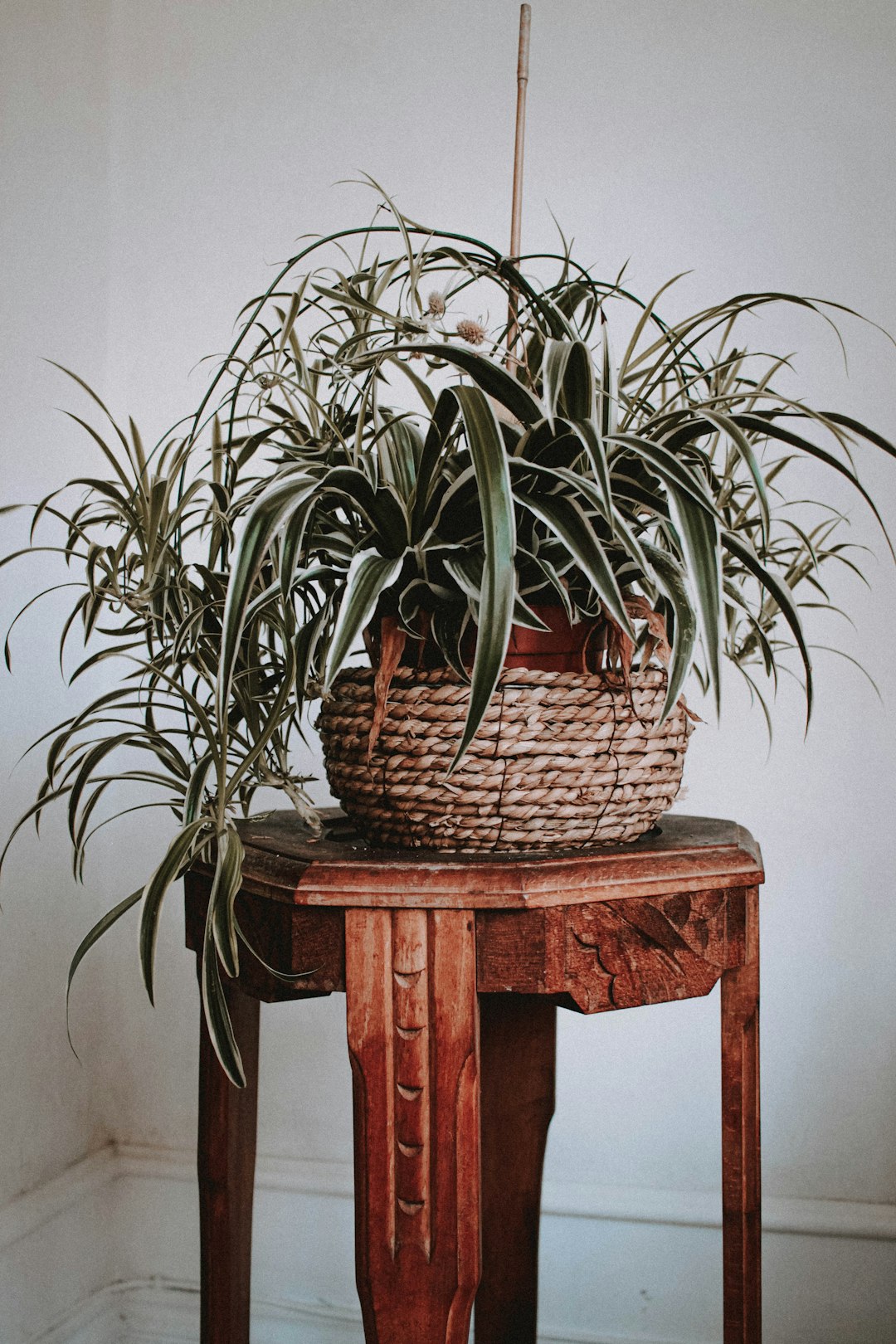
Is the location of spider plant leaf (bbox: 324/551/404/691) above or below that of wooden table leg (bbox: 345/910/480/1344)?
above

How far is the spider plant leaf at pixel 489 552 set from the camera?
1.96 ft

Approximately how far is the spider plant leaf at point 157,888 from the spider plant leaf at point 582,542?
30cm

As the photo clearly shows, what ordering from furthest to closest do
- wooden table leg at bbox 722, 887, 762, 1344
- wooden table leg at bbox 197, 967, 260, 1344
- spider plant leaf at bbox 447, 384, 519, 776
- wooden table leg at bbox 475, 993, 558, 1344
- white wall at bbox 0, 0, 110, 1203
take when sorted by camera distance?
white wall at bbox 0, 0, 110, 1203 → wooden table leg at bbox 475, 993, 558, 1344 → wooden table leg at bbox 197, 967, 260, 1344 → wooden table leg at bbox 722, 887, 762, 1344 → spider plant leaf at bbox 447, 384, 519, 776

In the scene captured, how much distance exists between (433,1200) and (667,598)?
427mm

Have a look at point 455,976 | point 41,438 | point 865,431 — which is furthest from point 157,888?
point 41,438

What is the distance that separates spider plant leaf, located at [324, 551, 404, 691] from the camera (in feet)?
2.20

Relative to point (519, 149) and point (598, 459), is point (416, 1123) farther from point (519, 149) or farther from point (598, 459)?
point (519, 149)

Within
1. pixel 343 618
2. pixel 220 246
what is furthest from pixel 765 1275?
pixel 220 246

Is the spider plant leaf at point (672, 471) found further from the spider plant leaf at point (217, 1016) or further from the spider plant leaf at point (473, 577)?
the spider plant leaf at point (217, 1016)

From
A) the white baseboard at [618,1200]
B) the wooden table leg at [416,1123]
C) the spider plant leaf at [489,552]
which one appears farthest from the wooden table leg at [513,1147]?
the spider plant leaf at [489,552]

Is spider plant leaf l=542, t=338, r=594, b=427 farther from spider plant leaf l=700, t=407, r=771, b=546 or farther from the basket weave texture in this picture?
the basket weave texture

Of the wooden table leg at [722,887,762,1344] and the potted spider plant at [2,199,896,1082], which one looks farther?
the wooden table leg at [722,887,762,1344]

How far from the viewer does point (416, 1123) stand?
72 cm

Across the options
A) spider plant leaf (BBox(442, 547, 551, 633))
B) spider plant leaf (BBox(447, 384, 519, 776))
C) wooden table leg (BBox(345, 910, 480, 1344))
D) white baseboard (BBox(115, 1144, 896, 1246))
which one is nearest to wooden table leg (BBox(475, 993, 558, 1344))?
white baseboard (BBox(115, 1144, 896, 1246))
